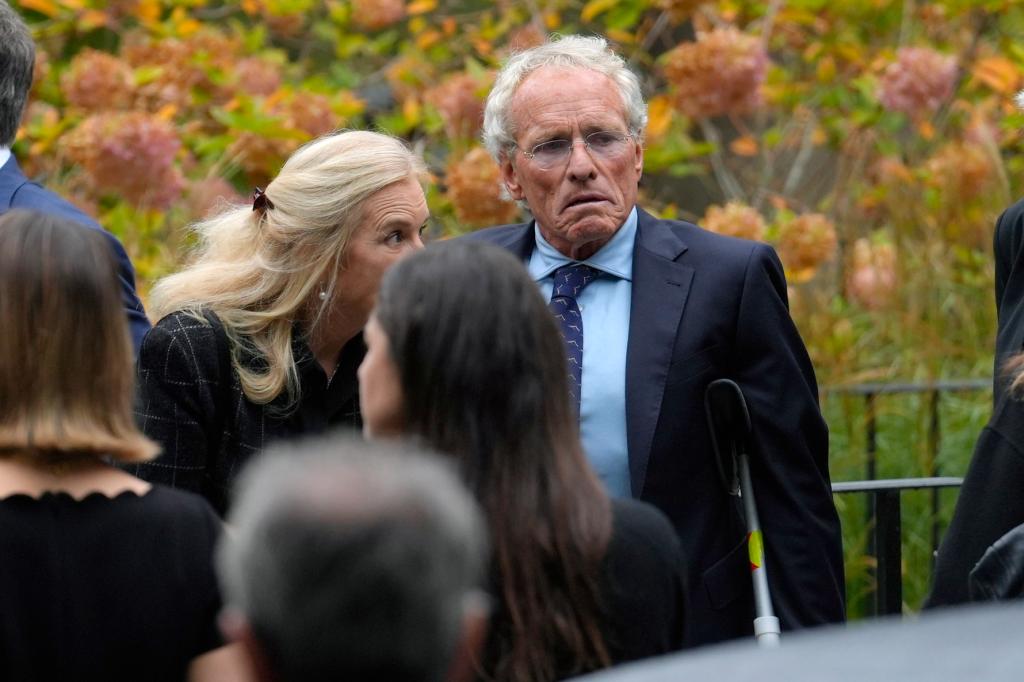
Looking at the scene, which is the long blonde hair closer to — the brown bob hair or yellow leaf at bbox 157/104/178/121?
the brown bob hair

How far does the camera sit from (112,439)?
2531mm

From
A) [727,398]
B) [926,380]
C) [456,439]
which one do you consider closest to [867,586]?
[926,380]

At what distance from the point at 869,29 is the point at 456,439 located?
5.85m

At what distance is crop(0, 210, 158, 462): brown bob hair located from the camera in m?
2.50

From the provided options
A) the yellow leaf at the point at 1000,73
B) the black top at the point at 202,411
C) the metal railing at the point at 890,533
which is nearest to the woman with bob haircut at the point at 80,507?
the black top at the point at 202,411

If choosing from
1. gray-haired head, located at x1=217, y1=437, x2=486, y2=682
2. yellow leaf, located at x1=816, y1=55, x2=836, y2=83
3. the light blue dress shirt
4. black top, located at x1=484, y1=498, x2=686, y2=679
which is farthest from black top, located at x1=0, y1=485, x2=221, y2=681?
yellow leaf, located at x1=816, y1=55, x2=836, y2=83

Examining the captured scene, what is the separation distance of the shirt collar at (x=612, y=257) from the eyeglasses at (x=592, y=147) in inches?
6.6

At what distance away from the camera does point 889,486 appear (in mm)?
5031

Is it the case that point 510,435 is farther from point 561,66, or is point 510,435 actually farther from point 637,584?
point 561,66

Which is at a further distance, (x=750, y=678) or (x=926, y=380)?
(x=926, y=380)

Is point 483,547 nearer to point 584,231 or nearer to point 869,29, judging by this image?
point 584,231

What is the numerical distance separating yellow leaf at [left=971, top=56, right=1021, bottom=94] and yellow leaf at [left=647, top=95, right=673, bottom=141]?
4.78 feet

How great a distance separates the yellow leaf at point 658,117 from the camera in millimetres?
6652

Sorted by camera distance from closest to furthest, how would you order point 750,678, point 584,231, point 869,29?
point 750,678
point 584,231
point 869,29
